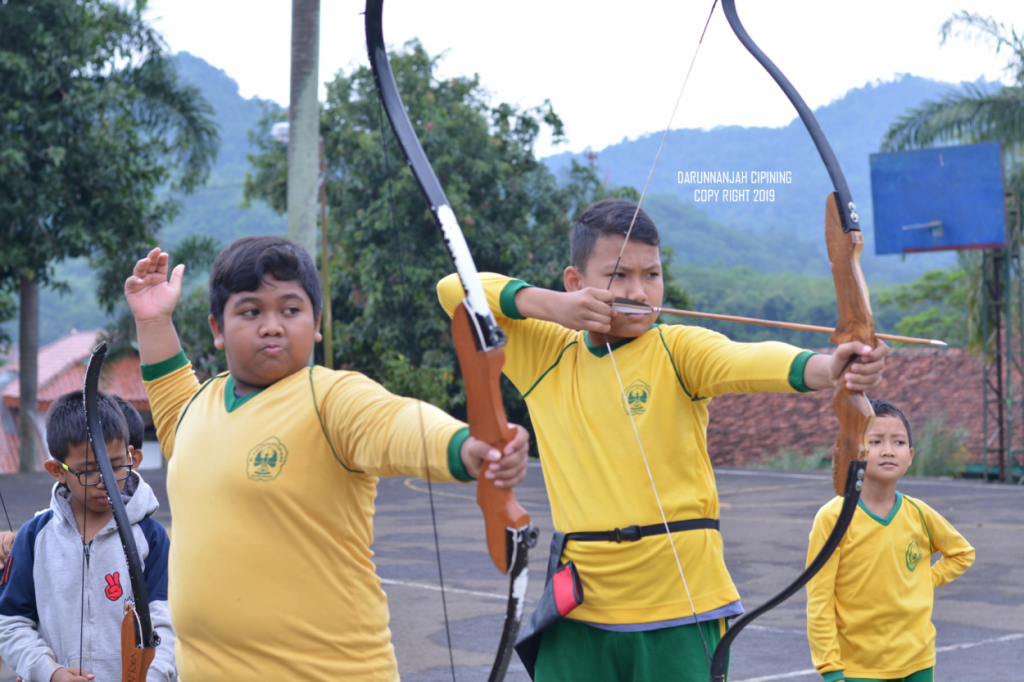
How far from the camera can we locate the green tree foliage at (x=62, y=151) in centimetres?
1492

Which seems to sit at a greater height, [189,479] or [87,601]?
[189,479]

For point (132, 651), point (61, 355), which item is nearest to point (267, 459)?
point (132, 651)

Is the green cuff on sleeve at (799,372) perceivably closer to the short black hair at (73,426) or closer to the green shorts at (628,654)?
the green shorts at (628,654)

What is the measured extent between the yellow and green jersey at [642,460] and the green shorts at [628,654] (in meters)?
0.04

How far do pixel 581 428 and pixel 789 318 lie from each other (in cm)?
60

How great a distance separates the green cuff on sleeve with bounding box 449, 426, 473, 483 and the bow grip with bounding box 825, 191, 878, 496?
913mm

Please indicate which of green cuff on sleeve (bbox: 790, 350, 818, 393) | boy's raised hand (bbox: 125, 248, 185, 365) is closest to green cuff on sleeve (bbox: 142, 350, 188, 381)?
boy's raised hand (bbox: 125, 248, 185, 365)

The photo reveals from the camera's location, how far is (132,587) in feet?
7.89

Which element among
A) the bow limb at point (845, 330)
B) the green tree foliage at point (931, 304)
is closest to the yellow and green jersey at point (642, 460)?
the bow limb at point (845, 330)

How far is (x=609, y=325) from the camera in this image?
92.1 inches

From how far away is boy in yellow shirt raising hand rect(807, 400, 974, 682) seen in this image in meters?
3.02

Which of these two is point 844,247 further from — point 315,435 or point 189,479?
point 189,479

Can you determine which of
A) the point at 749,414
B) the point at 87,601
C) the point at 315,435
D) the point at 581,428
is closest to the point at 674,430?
the point at 581,428

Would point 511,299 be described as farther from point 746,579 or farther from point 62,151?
point 62,151
